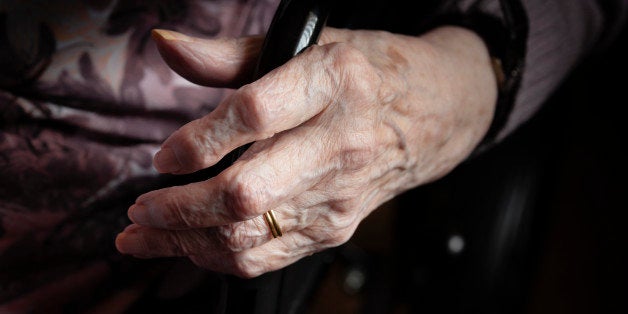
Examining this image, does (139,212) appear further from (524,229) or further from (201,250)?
(524,229)

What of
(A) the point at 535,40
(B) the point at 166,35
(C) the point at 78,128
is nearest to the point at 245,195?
(B) the point at 166,35

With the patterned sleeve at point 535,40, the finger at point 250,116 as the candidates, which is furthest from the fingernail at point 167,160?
the patterned sleeve at point 535,40

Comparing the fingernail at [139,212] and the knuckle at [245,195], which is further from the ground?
the knuckle at [245,195]

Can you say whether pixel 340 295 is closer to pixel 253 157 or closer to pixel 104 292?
pixel 104 292

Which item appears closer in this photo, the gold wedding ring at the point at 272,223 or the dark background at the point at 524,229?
the gold wedding ring at the point at 272,223

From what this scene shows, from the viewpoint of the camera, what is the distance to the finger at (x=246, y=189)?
324 mm

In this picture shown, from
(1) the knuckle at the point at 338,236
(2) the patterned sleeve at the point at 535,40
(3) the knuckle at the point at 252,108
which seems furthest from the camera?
(2) the patterned sleeve at the point at 535,40

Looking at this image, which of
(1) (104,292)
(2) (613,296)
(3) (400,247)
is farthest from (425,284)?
(1) (104,292)

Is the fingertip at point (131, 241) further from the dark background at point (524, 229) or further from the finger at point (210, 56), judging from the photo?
the dark background at point (524, 229)

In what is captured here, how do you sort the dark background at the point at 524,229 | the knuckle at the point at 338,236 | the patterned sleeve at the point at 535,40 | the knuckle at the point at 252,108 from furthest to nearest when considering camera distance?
the dark background at the point at 524,229, the patterned sleeve at the point at 535,40, the knuckle at the point at 338,236, the knuckle at the point at 252,108

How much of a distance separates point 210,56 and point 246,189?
0.09 metres

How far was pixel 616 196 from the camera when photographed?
1024 mm

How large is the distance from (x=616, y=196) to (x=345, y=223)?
32.3 inches

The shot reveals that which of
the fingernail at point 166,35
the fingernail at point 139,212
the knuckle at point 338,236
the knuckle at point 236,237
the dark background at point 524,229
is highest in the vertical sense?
the fingernail at point 166,35
